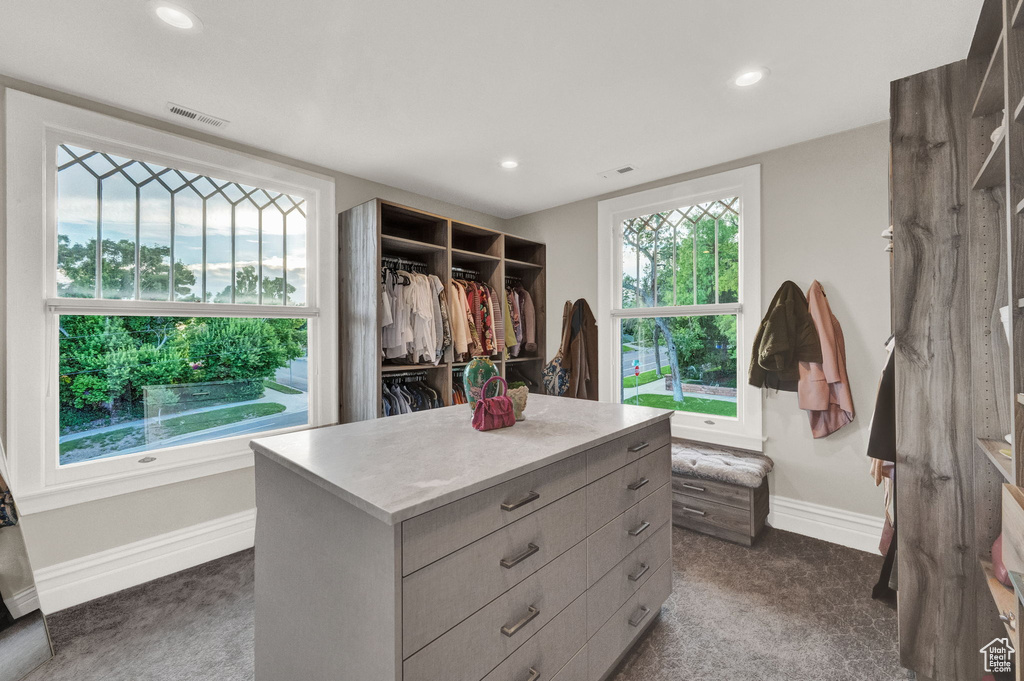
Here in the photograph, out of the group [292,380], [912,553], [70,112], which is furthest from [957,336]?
[70,112]

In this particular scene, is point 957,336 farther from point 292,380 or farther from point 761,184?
point 292,380

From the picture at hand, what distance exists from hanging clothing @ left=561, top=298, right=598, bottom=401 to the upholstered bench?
106 cm

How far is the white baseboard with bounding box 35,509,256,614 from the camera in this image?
2.18 meters

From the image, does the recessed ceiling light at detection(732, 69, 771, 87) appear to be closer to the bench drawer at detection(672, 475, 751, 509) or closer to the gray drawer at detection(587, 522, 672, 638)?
the gray drawer at detection(587, 522, 672, 638)

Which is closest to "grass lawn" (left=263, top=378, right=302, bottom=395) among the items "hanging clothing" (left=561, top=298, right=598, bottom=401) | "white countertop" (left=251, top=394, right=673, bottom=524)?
"white countertop" (left=251, top=394, right=673, bottom=524)

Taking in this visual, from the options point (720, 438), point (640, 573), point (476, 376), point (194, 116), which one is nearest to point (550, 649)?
point (640, 573)

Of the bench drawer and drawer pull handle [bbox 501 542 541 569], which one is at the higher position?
drawer pull handle [bbox 501 542 541 569]

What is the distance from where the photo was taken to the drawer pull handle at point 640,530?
1.69 metres

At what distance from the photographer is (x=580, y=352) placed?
392cm

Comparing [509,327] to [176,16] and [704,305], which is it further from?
[176,16]

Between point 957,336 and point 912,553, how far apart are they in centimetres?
77

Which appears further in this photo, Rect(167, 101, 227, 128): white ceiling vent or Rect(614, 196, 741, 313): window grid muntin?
Rect(614, 196, 741, 313): window grid muntin

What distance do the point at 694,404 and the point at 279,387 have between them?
3.08 meters

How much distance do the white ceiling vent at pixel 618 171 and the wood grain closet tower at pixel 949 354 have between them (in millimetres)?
1777
